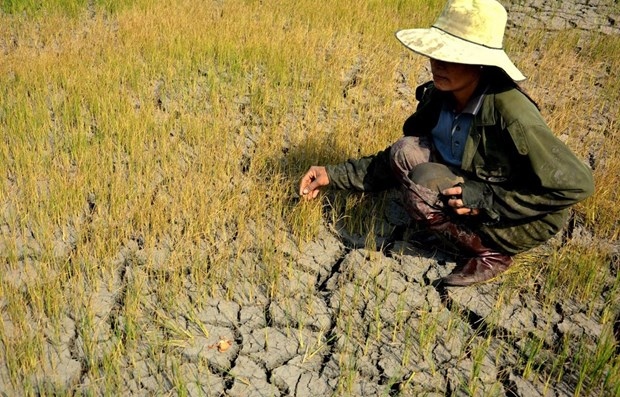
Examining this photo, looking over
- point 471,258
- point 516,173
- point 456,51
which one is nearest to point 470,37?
point 456,51

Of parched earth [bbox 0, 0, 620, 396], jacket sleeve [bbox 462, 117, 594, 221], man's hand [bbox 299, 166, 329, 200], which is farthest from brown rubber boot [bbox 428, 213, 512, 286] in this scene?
man's hand [bbox 299, 166, 329, 200]

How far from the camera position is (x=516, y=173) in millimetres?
2580

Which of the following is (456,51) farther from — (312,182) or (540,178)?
(312,182)

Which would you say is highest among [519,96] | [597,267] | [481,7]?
[481,7]

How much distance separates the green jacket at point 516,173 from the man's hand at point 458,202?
25 millimetres

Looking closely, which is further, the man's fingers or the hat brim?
the man's fingers

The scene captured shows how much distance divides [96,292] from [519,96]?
1899 millimetres

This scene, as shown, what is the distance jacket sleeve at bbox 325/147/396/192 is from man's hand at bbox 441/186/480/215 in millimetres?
452

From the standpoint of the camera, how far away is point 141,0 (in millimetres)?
5617

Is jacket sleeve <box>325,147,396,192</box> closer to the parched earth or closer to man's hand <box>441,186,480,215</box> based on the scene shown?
the parched earth

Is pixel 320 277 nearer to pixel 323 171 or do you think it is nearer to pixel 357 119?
pixel 323 171

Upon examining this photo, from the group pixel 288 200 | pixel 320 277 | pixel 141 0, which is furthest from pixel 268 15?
pixel 320 277

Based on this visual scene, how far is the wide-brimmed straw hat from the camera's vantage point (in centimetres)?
239

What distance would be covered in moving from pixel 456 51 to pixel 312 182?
951 millimetres
